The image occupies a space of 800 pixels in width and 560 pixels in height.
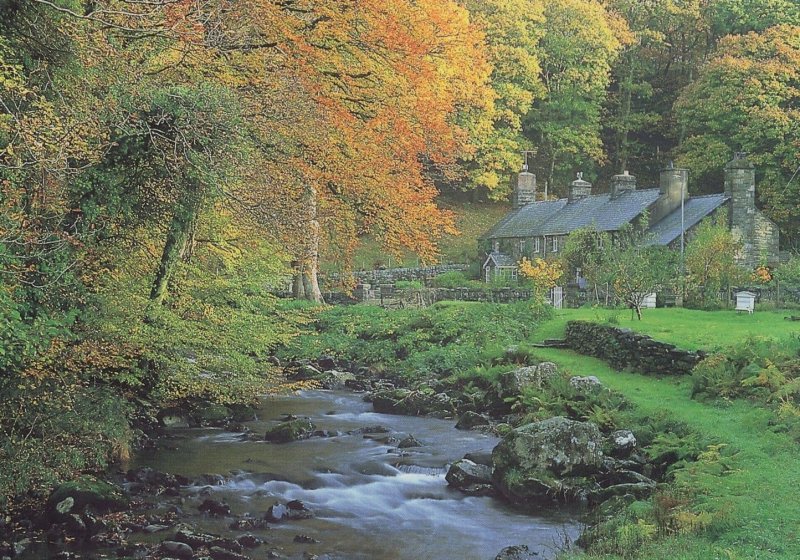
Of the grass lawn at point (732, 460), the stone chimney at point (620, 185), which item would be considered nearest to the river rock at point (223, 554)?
the grass lawn at point (732, 460)

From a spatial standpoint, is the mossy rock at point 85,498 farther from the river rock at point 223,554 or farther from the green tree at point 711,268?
the green tree at point 711,268

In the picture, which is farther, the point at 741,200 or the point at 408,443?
the point at 741,200

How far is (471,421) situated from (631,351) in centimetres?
452

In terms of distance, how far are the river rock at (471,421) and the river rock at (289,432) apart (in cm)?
338

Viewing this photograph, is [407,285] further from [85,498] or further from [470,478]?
[85,498]

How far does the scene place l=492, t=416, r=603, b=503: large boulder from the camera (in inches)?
527

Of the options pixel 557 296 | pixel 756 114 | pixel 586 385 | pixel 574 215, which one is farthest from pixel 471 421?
pixel 756 114

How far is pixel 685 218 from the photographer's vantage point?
3934 cm

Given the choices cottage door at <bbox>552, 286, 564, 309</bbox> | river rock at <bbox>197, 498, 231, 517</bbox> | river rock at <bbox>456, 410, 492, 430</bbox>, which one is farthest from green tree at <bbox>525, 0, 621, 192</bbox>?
river rock at <bbox>197, 498, 231, 517</bbox>

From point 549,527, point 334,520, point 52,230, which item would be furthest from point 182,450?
point 549,527

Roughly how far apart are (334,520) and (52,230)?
6.03m

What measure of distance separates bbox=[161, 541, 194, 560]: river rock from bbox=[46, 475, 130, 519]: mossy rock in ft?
5.29

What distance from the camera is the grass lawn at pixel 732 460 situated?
899cm

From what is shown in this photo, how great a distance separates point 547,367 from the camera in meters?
19.6
